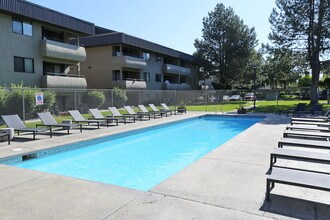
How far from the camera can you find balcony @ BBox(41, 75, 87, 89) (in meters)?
21.4

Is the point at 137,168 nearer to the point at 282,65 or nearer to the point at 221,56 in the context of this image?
the point at 282,65

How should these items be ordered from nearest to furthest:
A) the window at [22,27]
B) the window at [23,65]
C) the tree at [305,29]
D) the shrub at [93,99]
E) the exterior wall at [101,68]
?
1. the window at [22,27]
2. the window at [23,65]
3. the shrub at [93,99]
4. the tree at [305,29]
5. the exterior wall at [101,68]

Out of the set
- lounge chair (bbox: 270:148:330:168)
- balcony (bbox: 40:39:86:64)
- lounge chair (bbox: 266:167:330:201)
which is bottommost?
lounge chair (bbox: 266:167:330:201)

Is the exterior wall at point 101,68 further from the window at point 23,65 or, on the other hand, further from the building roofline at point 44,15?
the window at point 23,65

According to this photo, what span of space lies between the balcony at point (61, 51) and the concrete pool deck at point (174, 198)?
58.0ft

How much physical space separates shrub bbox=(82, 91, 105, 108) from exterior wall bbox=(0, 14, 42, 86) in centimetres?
390

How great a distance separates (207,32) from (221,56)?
4914mm

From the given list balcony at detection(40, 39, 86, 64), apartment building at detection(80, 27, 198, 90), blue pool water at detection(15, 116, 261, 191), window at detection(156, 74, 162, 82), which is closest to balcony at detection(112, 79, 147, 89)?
apartment building at detection(80, 27, 198, 90)

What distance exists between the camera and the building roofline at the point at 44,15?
18.4m

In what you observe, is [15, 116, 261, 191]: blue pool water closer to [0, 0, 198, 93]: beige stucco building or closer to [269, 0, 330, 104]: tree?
[0, 0, 198, 93]: beige stucco building

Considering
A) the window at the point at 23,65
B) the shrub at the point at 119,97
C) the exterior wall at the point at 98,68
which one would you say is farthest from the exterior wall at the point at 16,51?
the exterior wall at the point at 98,68

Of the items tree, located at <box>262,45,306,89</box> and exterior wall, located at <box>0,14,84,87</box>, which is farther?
tree, located at <box>262,45,306,89</box>

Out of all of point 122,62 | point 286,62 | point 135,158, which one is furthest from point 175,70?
point 135,158

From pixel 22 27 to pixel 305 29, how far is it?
26064mm
